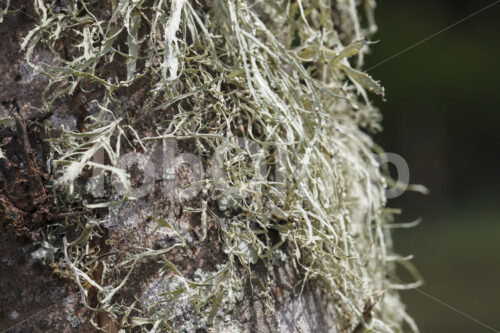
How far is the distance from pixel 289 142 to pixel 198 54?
16cm

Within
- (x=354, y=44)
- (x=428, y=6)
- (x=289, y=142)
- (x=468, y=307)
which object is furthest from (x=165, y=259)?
(x=428, y=6)

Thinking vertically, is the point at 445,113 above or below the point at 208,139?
below

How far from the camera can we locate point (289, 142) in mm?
675

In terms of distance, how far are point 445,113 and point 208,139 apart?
12.2 ft

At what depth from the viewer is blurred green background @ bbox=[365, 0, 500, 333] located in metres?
3.71

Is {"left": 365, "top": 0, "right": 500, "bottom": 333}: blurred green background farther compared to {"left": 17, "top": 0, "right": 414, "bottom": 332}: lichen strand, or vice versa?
{"left": 365, "top": 0, "right": 500, "bottom": 333}: blurred green background

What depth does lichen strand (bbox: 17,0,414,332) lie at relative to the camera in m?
0.60

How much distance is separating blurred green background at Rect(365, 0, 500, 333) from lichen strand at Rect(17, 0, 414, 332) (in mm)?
2878

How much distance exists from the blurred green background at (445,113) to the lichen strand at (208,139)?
2878mm

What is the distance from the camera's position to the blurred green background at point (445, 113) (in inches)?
146

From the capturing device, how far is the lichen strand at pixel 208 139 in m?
0.60

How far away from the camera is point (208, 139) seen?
66cm

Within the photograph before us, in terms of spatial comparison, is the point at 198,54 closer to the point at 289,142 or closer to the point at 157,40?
the point at 157,40

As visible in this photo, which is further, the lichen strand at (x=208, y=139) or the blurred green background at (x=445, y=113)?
the blurred green background at (x=445, y=113)
